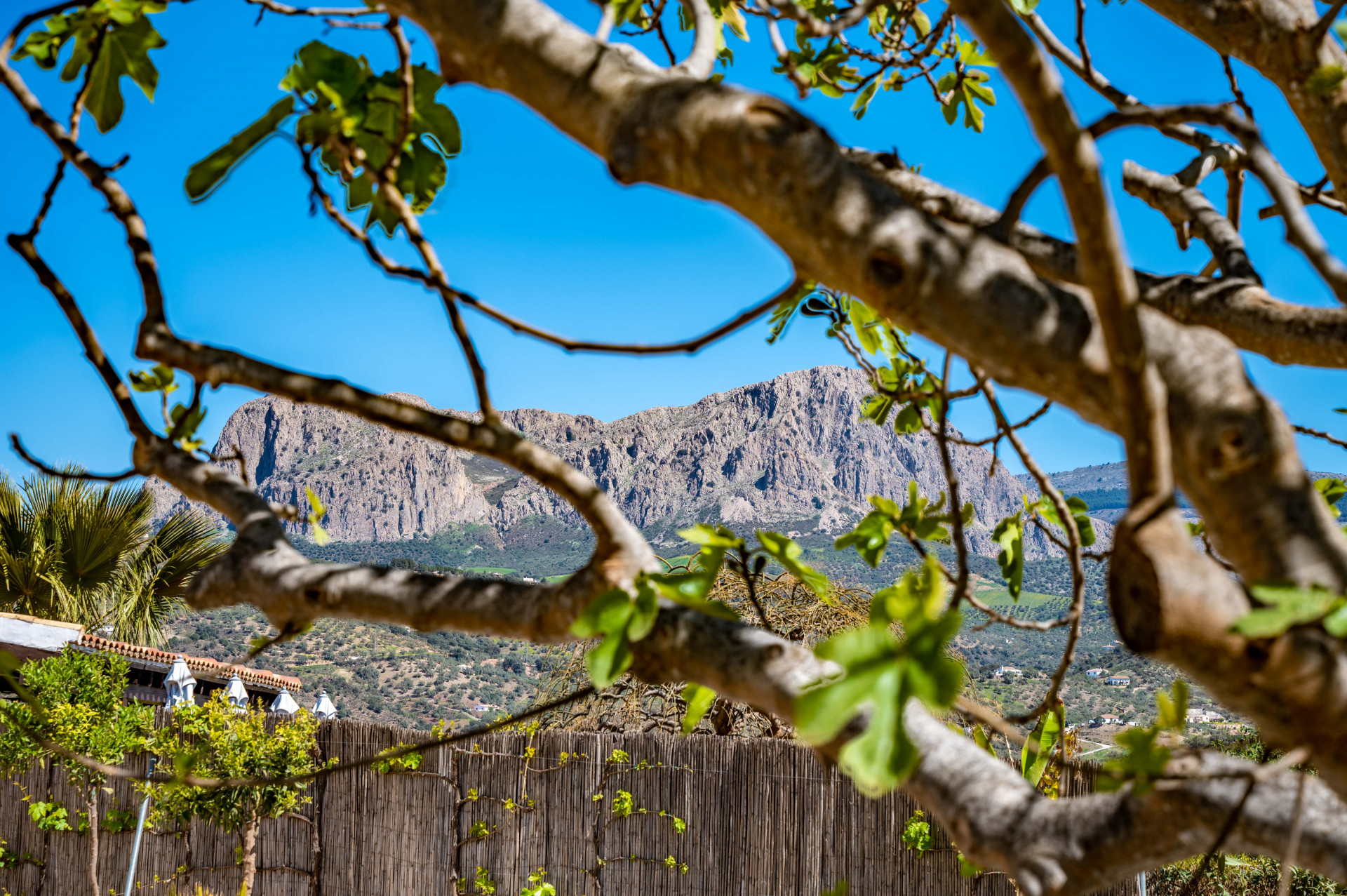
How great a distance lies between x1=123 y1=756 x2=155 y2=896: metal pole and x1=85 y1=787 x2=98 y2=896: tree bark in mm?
199

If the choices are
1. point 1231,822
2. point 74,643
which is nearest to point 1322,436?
point 1231,822

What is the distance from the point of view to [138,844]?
20.5 ft

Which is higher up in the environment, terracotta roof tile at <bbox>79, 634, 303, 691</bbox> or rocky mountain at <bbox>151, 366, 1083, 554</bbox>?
rocky mountain at <bbox>151, 366, 1083, 554</bbox>

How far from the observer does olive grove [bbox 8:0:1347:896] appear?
0.49 metres

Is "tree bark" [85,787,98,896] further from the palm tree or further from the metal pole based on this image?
the palm tree

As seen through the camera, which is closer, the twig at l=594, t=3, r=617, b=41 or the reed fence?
the twig at l=594, t=3, r=617, b=41

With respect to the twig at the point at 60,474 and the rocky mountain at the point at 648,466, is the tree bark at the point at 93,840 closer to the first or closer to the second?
the twig at the point at 60,474

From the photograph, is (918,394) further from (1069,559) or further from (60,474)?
(60,474)

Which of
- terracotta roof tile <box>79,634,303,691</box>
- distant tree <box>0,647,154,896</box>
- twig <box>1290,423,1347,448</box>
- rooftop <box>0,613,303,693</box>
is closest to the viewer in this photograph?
twig <box>1290,423,1347,448</box>

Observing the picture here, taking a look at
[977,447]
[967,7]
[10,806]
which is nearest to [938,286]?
[967,7]

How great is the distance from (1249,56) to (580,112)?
3.24 ft

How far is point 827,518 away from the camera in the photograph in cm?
6266

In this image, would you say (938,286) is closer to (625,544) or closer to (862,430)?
(625,544)

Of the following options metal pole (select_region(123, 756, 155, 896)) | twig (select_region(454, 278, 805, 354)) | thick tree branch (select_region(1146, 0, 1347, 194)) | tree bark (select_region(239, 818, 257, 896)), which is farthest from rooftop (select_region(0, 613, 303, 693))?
thick tree branch (select_region(1146, 0, 1347, 194))
